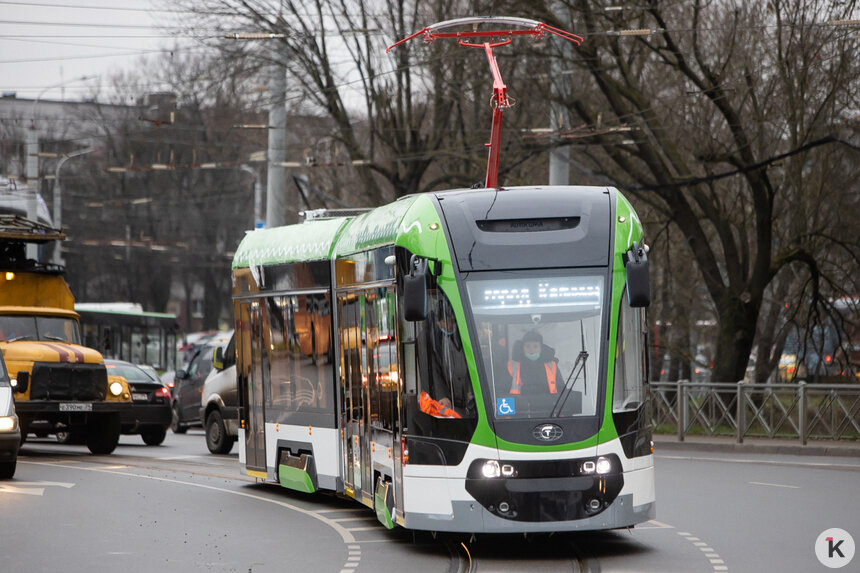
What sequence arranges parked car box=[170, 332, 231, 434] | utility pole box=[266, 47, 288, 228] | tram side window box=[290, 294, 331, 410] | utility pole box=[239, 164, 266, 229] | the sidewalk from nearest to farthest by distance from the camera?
tram side window box=[290, 294, 331, 410] < the sidewalk < parked car box=[170, 332, 231, 434] < utility pole box=[266, 47, 288, 228] < utility pole box=[239, 164, 266, 229]

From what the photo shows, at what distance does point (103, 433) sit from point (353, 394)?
10930mm

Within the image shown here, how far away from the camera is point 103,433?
2389cm

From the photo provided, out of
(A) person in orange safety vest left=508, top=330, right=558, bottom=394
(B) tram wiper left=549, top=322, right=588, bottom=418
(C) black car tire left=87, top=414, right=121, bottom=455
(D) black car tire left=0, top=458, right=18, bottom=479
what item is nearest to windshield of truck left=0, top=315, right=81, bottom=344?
(C) black car tire left=87, top=414, right=121, bottom=455

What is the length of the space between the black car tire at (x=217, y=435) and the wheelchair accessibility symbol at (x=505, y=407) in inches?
516

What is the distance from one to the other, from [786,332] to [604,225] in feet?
75.9

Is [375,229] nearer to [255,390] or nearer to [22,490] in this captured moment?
[255,390]

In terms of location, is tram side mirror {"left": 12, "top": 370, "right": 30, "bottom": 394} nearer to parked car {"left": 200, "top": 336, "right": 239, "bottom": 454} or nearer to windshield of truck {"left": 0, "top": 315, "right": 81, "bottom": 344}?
windshield of truck {"left": 0, "top": 315, "right": 81, "bottom": 344}

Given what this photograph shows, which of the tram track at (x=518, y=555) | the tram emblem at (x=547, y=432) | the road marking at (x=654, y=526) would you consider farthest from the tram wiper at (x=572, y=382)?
the road marking at (x=654, y=526)

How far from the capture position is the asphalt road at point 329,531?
36.4 ft

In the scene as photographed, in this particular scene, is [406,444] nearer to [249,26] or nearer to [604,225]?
[604,225]

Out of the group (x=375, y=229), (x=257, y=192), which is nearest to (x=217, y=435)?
(x=375, y=229)

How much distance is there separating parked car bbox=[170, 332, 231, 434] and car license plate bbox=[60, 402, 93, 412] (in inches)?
316

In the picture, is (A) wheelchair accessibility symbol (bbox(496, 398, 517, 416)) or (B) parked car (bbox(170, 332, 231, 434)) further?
(B) parked car (bbox(170, 332, 231, 434))

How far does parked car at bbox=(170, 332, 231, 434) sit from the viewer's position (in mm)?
31234
